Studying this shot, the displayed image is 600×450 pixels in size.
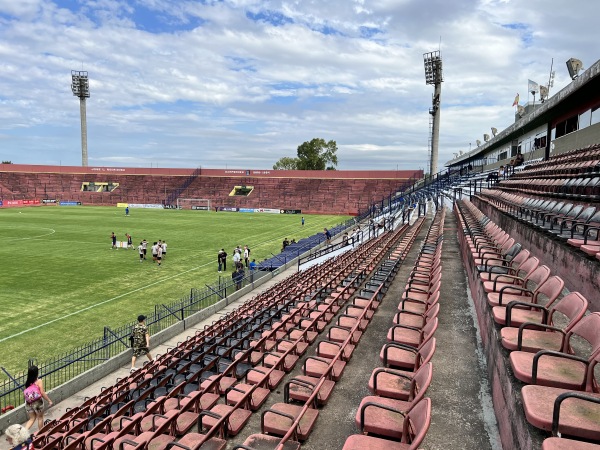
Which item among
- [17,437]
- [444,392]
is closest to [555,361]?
[444,392]

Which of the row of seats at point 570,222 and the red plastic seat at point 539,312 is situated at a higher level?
the row of seats at point 570,222

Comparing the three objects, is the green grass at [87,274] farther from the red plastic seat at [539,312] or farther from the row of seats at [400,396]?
the red plastic seat at [539,312]

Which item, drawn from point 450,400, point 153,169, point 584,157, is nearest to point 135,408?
point 450,400

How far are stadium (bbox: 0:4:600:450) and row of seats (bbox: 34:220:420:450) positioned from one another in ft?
0.12

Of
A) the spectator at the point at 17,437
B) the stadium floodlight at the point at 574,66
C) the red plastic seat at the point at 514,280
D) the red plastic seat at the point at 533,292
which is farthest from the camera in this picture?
the stadium floodlight at the point at 574,66

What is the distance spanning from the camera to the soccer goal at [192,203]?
206ft

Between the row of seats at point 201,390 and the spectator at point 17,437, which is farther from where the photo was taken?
the spectator at point 17,437

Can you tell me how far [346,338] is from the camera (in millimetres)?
6004

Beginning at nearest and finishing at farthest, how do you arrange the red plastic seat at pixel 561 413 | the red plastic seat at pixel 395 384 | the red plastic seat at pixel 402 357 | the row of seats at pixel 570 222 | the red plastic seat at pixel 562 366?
the red plastic seat at pixel 561 413, the red plastic seat at pixel 562 366, the red plastic seat at pixel 395 384, the red plastic seat at pixel 402 357, the row of seats at pixel 570 222

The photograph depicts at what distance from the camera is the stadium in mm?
3297

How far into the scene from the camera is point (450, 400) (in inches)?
170

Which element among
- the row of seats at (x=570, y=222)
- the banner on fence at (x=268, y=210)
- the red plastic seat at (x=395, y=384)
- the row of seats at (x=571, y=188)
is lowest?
the banner on fence at (x=268, y=210)

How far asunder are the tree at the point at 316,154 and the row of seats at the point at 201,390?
81.4m

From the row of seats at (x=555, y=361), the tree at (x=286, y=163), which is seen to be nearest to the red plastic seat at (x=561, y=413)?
the row of seats at (x=555, y=361)
